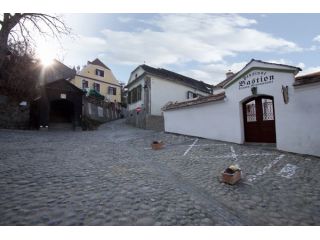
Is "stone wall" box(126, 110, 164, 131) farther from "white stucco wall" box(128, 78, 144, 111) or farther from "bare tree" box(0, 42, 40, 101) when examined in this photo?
"bare tree" box(0, 42, 40, 101)

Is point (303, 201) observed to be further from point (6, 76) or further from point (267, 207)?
point (6, 76)

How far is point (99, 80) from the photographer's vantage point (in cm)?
3816

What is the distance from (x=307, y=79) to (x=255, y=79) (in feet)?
7.95

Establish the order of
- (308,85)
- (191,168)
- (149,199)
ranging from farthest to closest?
(308,85) < (191,168) < (149,199)

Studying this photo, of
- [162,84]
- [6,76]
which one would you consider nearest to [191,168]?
[162,84]

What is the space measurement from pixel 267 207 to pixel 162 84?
19858 millimetres

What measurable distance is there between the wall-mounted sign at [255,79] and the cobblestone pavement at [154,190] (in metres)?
3.46

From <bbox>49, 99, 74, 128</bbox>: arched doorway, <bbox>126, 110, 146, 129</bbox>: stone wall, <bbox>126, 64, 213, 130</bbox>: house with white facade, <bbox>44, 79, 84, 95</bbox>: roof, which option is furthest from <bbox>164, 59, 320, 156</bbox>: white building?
<bbox>49, 99, 74, 128</bbox>: arched doorway

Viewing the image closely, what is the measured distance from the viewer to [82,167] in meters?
7.16

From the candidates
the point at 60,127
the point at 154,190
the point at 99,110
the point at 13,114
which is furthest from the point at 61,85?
the point at 154,190

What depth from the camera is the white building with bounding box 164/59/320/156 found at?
349 inches

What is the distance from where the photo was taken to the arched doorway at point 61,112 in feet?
75.5

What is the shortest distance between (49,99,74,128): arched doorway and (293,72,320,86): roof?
1932cm

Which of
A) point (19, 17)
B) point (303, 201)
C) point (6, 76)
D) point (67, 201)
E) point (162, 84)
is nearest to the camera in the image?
point (67, 201)
